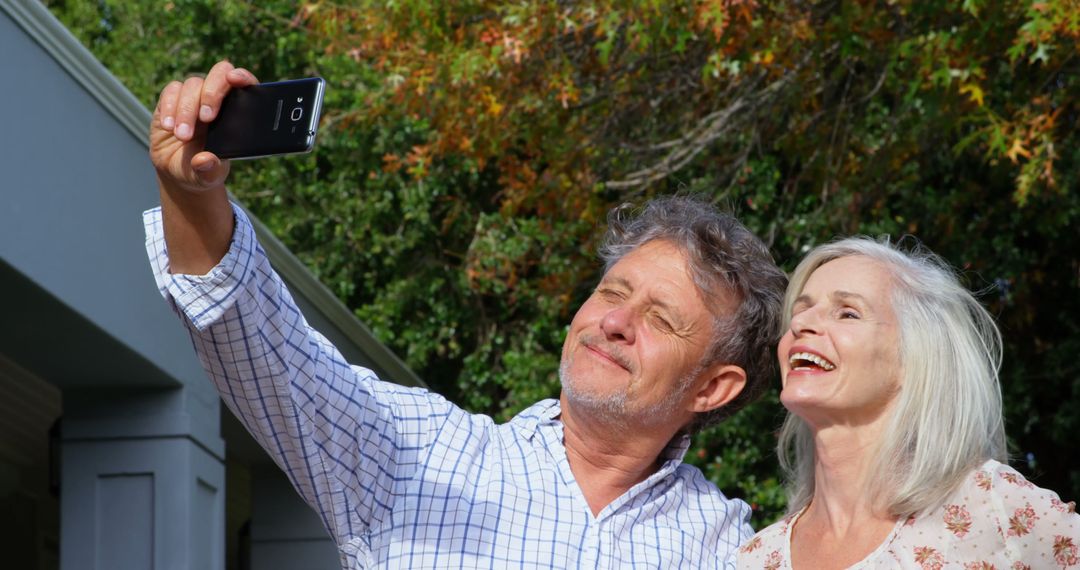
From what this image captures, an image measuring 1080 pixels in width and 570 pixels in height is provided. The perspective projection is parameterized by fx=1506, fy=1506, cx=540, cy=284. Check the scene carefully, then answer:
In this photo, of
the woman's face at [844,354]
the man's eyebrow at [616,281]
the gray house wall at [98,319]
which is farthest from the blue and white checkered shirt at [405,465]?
the gray house wall at [98,319]

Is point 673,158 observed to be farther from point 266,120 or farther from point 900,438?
point 266,120

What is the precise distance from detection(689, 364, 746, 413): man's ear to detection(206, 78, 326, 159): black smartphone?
1.49 metres

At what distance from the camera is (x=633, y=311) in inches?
128

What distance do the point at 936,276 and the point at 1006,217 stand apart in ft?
21.8

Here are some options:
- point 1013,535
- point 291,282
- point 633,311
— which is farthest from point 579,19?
point 1013,535

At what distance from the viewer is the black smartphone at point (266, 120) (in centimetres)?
208

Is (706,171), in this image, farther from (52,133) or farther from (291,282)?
(52,133)

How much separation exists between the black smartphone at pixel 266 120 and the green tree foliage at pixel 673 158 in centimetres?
317

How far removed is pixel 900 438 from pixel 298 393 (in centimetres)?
113

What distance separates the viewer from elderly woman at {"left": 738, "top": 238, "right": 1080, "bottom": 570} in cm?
267

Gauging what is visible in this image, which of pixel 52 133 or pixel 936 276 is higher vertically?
pixel 52 133

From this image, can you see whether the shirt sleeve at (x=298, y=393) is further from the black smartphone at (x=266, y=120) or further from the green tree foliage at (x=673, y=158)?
the green tree foliage at (x=673, y=158)

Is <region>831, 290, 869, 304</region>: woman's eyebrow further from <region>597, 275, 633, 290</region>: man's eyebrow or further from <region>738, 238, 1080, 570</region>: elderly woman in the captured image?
<region>597, 275, 633, 290</region>: man's eyebrow

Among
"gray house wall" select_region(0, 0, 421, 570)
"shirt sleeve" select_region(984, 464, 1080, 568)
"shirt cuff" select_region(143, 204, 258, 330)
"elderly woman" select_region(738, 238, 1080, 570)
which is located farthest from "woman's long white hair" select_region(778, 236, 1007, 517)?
"gray house wall" select_region(0, 0, 421, 570)
